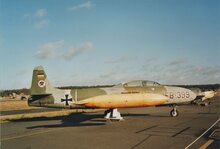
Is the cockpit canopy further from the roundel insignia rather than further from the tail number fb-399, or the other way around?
the roundel insignia

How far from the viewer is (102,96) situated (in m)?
20.6

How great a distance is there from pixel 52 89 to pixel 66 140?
886cm

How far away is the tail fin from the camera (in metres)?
22.0

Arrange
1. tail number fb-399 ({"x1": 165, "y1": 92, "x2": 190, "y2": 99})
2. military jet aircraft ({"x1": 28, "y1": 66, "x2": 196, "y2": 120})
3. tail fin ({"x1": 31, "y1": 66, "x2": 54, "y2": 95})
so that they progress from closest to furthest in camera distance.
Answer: military jet aircraft ({"x1": 28, "y1": 66, "x2": 196, "y2": 120}) < tail fin ({"x1": 31, "y1": 66, "x2": 54, "y2": 95}) < tail number fb-399 ({"x1": 165, "y1": 92, "x2": 190, "y2": 99})

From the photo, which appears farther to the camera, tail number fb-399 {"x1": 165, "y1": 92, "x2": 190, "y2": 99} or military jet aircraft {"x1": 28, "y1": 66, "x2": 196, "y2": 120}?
tail number fb-399 {"x1": 165, "y1": 92, "x2": 190, "y2": 99}

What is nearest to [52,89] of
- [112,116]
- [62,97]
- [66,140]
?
[62,97]

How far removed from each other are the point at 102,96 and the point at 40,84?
5.23 meters

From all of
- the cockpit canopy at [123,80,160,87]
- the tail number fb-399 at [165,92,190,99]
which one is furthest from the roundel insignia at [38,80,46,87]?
the tail number fb-399 at [165,92,190,99]

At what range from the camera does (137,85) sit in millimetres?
22625

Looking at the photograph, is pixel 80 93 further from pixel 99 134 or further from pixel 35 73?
pixel 99 134

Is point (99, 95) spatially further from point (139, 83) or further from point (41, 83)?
point (41, 83)

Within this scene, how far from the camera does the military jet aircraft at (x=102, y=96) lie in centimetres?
2036

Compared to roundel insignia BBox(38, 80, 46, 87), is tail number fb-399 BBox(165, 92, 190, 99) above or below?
below

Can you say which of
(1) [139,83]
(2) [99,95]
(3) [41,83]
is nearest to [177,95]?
(1) [139,83]
